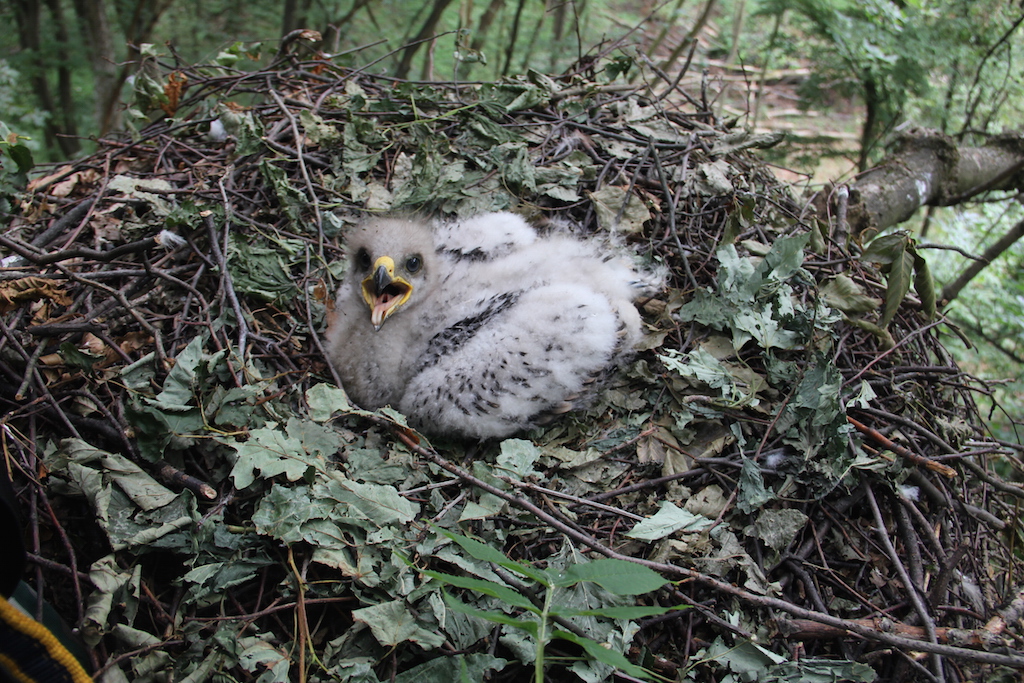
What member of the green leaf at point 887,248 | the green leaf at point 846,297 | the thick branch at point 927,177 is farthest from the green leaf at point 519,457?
the thick branch at point 927,177

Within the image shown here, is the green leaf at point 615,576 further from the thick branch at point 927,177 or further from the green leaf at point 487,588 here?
the thick branch at point 927,177

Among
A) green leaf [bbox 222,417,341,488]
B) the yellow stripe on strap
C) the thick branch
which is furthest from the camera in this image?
the thick branch

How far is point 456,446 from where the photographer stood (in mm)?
2361

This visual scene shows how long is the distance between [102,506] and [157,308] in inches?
37.9

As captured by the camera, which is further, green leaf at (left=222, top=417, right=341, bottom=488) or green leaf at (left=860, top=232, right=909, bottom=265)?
green leaf at (left=860, top=232, right=909, bottom=265)

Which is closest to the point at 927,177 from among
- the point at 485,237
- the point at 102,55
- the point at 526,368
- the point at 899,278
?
the point at 899,278

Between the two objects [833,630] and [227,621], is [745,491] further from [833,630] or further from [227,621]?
[227,621]

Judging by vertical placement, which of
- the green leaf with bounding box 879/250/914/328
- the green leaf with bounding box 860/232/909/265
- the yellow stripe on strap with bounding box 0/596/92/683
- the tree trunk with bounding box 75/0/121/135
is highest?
the tree trunk with bounding box 75/0/121/135

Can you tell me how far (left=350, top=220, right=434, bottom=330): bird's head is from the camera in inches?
93.7

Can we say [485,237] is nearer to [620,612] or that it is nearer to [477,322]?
[477,322]

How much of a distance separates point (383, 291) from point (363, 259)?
21 cm

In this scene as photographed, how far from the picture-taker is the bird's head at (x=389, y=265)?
2.38 metres

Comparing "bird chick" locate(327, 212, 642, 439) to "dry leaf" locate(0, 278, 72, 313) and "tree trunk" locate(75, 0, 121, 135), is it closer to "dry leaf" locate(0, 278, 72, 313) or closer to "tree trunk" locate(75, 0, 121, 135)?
"dry leaf" locate(0, 278, 72, 313)

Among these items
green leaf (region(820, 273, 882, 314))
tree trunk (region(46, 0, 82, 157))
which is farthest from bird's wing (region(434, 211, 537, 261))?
tree trunk (region(46, 0, 82, 157))
